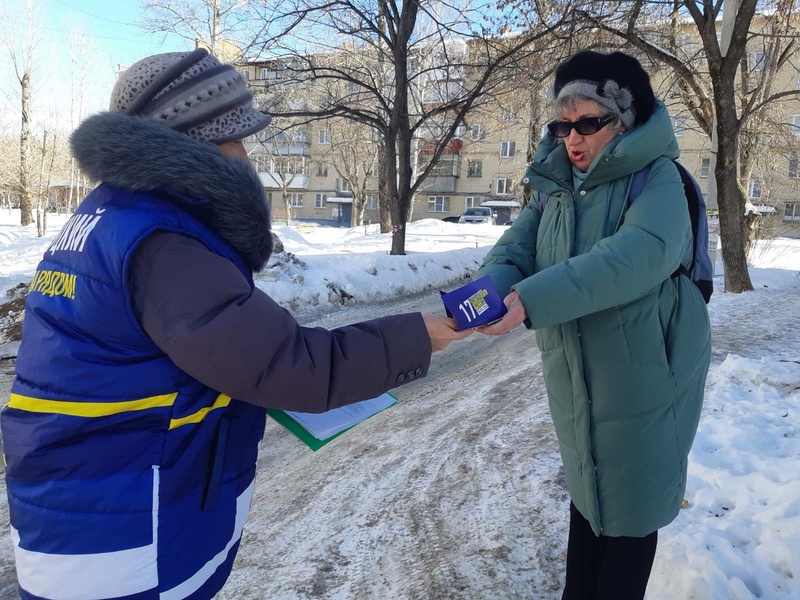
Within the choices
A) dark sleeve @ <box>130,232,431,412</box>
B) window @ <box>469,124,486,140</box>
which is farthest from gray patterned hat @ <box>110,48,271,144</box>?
window @ <box>469,124,486,140</box>

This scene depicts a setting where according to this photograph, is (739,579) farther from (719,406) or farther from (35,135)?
(35,135)

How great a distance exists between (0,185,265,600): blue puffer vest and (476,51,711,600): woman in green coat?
2.94 feet

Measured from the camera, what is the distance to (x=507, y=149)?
49500 millimetres

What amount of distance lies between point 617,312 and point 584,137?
0.61 meters

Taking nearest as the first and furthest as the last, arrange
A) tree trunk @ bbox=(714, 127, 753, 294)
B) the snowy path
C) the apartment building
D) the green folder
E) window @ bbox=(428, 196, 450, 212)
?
1. the green folder
2. the snowy path
3. tree trunk @ bbox=(714, 127, 753, 294)
4. the apartment building
5. window @ bbox=(428, 196, 450, 212)

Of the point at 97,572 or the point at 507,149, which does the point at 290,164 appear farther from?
the point at 97,572

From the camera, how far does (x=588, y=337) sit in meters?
1.87

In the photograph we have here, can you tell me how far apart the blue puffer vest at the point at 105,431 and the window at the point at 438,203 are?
174ft

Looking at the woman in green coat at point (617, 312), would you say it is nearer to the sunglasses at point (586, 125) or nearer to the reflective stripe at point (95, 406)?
the sunglasses at point (586, 125)

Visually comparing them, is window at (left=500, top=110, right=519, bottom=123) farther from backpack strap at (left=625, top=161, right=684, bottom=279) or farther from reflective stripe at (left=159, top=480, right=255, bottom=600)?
reflective stripe at (left=159, top=480, right=255, bottom=600)

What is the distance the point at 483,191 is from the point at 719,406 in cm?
4866

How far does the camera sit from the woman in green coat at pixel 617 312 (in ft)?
5.58

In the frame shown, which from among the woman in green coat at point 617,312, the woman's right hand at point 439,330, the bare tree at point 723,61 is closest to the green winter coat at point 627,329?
the woman in green coat at point 617,312

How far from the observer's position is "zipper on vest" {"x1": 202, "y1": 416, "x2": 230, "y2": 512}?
1.27 m
